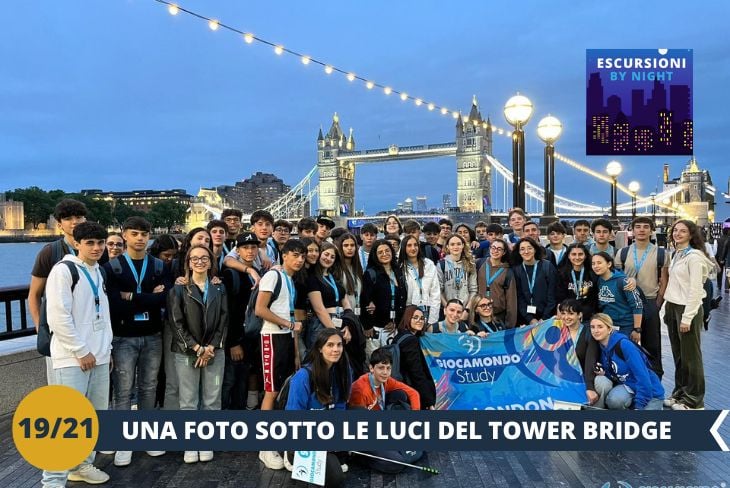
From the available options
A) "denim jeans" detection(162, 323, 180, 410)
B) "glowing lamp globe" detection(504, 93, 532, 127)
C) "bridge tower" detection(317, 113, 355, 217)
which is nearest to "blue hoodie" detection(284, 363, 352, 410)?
"denim jeans" detection(162, 323, 180, 410)

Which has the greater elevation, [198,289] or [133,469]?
[198,289]

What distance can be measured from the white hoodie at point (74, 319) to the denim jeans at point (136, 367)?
1.27 ft

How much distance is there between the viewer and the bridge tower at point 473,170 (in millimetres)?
81500

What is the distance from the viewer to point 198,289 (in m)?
4.28

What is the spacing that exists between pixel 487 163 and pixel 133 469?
81919mm

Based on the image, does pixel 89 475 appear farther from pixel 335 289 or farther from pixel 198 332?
pixel 335 289

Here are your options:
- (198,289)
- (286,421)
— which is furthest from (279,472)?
(198,289)

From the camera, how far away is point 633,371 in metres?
4.41

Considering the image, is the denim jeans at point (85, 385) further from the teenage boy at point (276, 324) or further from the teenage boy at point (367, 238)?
the teenage boy at point (367, 238)

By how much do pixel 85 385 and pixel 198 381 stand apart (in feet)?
2.85

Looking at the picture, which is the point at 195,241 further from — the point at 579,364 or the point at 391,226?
the point at 579,364

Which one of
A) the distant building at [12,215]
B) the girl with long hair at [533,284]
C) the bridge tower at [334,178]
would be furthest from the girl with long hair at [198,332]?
the distant building at [12,215]

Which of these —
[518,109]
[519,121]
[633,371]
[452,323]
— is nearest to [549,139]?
[519,121]

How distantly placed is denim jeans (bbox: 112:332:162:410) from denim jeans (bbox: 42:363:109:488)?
310 millimetres
